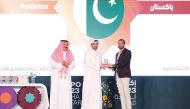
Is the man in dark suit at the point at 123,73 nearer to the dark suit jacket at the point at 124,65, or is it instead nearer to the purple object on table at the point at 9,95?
the dark suit jacket at the point at 124,65

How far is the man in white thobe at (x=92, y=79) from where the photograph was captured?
8.68 meters

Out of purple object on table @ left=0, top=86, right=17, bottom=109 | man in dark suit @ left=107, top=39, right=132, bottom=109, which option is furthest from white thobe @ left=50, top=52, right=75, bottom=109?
man in dark suit @ left=107, top=39, right=132, bottom=109

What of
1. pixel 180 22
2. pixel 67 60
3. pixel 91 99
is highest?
pixel 180 22

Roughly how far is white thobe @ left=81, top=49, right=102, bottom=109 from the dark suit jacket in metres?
0.32

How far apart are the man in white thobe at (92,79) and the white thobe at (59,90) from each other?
28cm

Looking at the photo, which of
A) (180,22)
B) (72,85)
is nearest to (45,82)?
(72,85)

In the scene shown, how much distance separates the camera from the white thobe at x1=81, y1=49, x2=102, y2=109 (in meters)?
8.68

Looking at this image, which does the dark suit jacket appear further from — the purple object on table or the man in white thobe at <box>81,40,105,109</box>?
the purple object on table

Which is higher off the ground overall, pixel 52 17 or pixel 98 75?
pixel 52 17

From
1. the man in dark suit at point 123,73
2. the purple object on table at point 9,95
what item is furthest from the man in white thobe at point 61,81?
the man in dark suit at point 123,73

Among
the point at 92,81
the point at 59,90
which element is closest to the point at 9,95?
the point at 59,90

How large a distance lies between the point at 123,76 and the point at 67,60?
3.12ft

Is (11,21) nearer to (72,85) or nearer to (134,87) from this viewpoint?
(72,85)

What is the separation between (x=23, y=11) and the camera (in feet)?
30.6
